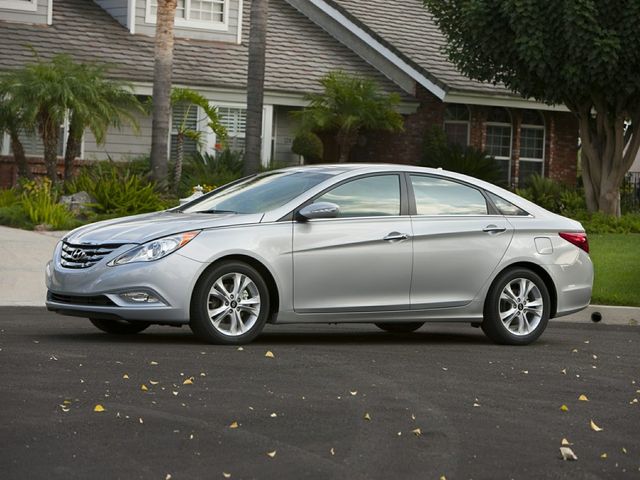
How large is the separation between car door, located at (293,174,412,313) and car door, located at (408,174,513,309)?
13cm

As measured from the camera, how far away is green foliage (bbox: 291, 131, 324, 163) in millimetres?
31323

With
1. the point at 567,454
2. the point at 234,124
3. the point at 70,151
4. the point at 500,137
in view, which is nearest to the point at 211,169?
the point at 234,124

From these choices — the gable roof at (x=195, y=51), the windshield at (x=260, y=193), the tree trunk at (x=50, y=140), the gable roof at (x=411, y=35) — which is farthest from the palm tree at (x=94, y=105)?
the windshield at (x=260, y=193)

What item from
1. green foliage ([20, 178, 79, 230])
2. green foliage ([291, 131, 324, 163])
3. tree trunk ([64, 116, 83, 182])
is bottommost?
green foliage ([20, 178, 79, 230])

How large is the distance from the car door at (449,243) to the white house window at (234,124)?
19484mm

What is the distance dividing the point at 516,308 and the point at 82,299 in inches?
151

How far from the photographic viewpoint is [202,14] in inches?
1296

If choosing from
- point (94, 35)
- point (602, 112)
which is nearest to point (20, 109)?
point (94, 35)

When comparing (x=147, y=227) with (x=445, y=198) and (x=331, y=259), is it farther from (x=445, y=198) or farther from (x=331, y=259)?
(x=445, y=198)

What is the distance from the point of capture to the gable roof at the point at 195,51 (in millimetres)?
29484

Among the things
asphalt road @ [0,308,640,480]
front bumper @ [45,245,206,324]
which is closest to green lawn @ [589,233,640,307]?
asphalt road @ [0,308,640,480]

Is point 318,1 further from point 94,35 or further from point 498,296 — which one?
point 498,296

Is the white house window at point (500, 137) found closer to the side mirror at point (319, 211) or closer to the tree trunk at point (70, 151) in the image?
the tree trunk at point (70, 151)

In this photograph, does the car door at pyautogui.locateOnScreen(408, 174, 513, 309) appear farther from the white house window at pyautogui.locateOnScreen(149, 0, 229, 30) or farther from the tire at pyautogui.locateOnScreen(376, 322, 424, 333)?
the white house window at pyautogui.locateOnScreen(149, 0, 229, 30)
